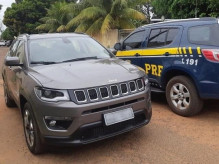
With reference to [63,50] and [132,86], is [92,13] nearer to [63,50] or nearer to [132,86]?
[63,50]

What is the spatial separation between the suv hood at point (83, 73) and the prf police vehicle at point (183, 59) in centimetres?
117

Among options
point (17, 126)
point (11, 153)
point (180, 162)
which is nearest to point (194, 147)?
point (180, 162)

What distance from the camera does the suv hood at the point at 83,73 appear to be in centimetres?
351

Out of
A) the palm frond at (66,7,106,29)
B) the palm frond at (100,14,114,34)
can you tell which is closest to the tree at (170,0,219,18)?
the palm frond at (100,14,114,34)

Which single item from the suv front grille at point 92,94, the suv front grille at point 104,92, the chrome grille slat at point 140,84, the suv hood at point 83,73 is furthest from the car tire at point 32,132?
the chrome grille slat at point 140,84

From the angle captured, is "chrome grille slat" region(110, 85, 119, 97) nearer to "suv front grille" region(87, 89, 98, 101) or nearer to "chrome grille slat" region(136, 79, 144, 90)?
"suv front grille" region(87, 89, 98, 101)

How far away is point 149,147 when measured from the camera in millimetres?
3990

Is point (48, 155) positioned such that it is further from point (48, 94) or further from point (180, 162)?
point (180, 162)

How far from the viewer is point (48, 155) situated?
3.88 meters

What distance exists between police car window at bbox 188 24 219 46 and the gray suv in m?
1.36

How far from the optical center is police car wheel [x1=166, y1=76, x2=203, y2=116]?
4.89m

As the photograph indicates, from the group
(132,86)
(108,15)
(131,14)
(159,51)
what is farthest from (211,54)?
(108,15)

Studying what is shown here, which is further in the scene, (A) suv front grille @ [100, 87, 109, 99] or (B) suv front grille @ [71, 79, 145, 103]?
(A) suv front grille @ [100, 87, 109, 99]

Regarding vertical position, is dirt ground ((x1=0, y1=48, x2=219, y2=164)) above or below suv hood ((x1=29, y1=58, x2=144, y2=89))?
below
